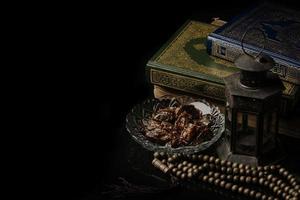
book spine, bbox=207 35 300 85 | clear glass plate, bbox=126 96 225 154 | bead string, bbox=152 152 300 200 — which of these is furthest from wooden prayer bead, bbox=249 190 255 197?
book spine, bbox=207 35 300 85

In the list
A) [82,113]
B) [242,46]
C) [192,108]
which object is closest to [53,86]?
[82,113]

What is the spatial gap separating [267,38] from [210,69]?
13 cm

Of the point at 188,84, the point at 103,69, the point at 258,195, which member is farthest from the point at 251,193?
the point at 103,69

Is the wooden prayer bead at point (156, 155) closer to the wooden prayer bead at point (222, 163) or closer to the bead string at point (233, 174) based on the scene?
the bead string at point (233, 174)

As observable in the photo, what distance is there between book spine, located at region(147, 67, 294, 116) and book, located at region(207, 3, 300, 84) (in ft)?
0.27

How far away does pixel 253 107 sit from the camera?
4.60 feet

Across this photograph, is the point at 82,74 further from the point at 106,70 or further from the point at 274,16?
the point at 274,16

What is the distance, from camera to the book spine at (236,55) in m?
1.52

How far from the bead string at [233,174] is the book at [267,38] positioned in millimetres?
201

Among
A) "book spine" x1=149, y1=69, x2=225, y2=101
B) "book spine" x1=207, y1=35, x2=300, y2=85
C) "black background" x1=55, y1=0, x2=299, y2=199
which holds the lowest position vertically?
"black background" x1=55, y1=0, x2=299, y2=199

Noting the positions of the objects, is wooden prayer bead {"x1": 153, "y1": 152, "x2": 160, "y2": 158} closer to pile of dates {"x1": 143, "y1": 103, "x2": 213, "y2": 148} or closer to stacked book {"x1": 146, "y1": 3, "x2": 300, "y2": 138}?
pile of dates {"x1": 143, "y1": 103, "x2": 213, "y2": 148}

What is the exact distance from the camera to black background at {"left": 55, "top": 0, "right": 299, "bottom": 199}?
1.53m

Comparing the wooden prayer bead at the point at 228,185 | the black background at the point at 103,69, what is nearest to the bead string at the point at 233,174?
the wooden prayer bead at the point at 228,185

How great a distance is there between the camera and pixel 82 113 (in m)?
1.70
